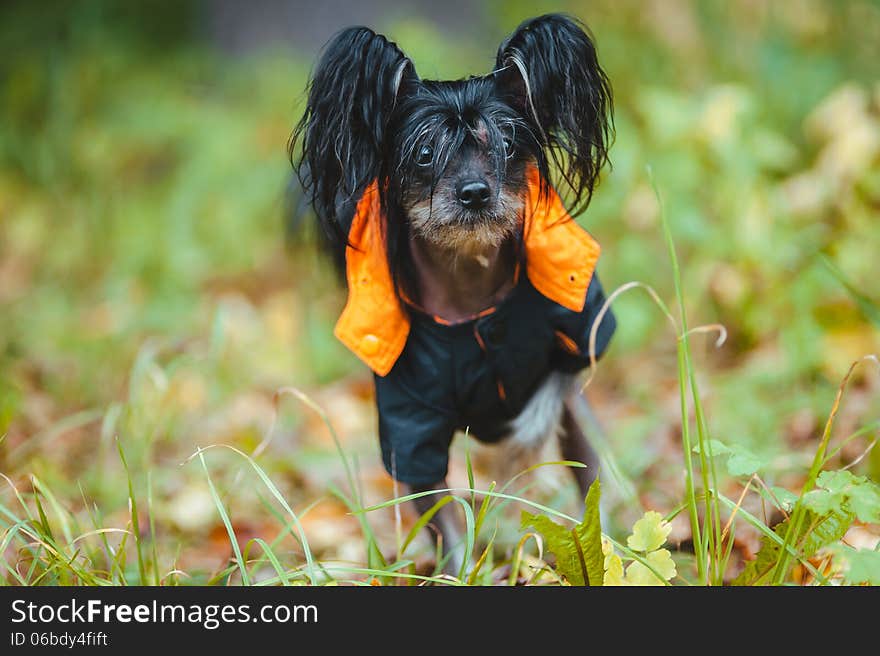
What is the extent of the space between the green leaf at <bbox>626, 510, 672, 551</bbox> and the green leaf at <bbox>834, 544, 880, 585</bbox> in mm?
383

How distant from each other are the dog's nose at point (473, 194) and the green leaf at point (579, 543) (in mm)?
772

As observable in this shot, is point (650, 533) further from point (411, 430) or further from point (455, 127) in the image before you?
point (455, 127)

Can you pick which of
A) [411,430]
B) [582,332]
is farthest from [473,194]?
[411,430]

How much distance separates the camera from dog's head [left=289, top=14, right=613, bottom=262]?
2.21 meters

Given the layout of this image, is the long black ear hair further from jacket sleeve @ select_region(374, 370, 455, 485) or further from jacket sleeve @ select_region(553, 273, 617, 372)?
jacket sleeve @ select_region(374, 370, 455, 485)

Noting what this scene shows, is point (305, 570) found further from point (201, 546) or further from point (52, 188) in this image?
point (52, 188)

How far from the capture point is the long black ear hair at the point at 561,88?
2229 mm

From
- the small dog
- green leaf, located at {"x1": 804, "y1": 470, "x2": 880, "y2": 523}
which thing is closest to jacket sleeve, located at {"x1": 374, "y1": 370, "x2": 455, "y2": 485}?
the small dog

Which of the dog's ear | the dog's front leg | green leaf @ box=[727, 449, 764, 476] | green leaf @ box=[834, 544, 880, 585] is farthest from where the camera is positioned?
the dog's front leg

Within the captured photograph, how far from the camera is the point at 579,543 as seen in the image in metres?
2.00

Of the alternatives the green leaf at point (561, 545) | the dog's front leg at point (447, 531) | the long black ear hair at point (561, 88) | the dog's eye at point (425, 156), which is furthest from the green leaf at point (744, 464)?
the dog's eye at point (425, 156)

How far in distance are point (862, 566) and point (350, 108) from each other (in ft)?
5.06

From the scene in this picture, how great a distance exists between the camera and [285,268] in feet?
18.8
